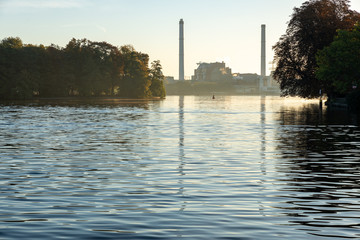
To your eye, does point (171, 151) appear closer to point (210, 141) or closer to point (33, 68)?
point (210, 141)

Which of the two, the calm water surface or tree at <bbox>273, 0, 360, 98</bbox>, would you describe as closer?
the calm water surface

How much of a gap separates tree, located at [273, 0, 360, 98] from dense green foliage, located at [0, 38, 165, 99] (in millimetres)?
70038

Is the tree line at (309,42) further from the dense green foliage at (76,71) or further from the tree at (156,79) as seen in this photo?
the tree at (156,79)

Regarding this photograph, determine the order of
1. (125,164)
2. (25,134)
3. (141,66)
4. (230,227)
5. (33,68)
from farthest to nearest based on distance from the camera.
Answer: (141,66) < (33,68) < (25,134) < (125,164) < (230,227)

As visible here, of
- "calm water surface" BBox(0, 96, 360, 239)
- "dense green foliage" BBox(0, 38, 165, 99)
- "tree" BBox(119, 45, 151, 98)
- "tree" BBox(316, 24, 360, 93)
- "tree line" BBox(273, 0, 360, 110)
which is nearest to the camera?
"calm water surface" BBox(0, 96, 360, 239)

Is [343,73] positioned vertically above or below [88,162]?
above

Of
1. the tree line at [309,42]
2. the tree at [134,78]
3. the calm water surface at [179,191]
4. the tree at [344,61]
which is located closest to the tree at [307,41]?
the tree line at [309,42]

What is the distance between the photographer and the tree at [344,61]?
79.4 meters

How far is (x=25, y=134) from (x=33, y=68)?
383 ft

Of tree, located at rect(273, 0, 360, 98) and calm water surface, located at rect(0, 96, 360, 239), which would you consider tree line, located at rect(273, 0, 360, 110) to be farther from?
calm water surface, located at rect(0, 96, 360, 239)

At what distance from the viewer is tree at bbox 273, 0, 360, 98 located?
9462cm

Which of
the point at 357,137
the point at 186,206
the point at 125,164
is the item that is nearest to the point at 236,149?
the point at 125,164

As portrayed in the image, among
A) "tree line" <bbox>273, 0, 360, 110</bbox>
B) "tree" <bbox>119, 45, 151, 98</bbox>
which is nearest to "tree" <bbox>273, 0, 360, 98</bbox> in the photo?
"tree line" <bbox>273, 0, 360, 110</bbox>

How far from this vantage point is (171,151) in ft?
83.9
